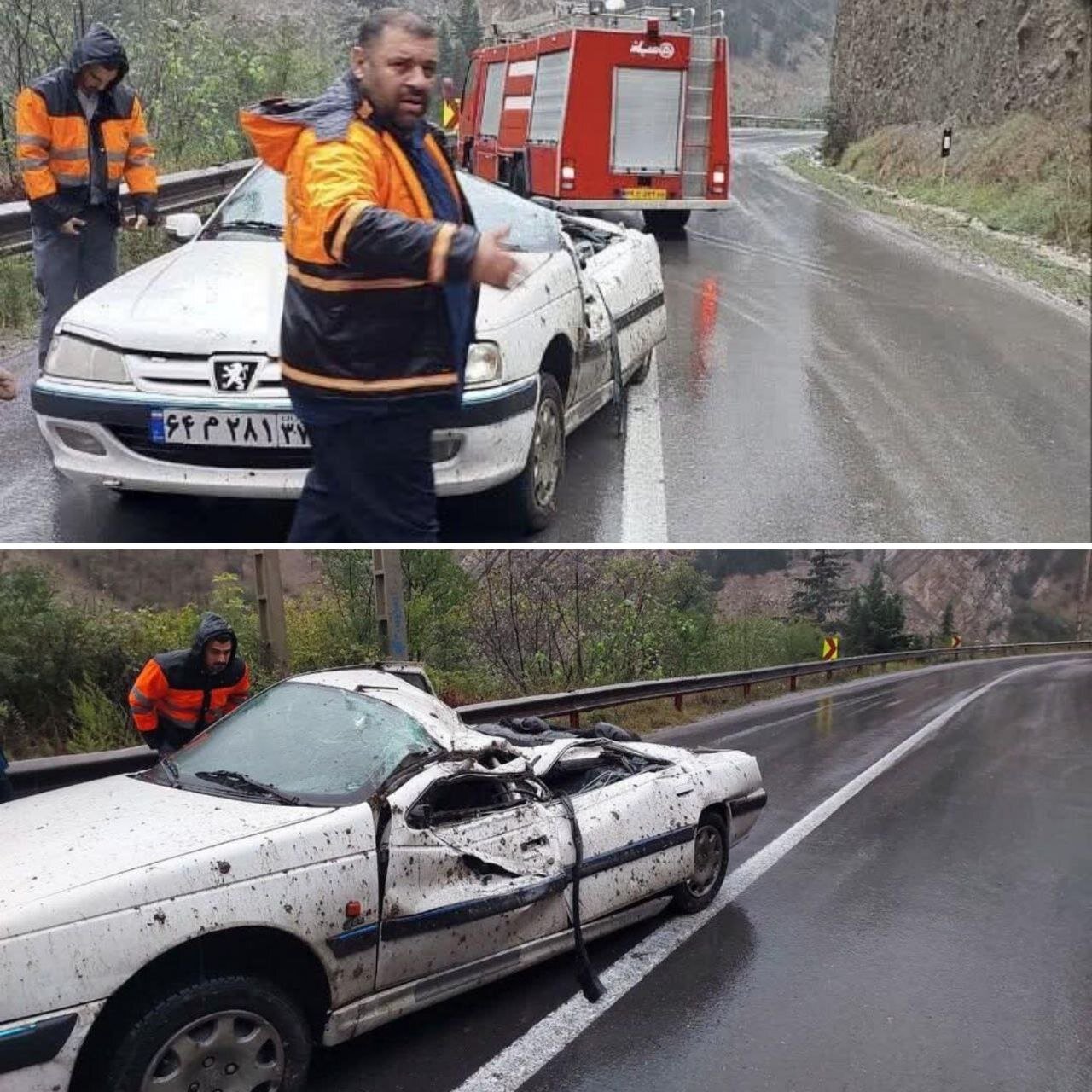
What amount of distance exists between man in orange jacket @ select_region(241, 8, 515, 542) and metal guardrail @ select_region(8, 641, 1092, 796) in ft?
10.9

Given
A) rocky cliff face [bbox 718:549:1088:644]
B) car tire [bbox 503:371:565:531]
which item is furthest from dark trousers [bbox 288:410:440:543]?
rocky cliff face [bbox 718:549:1088:644]

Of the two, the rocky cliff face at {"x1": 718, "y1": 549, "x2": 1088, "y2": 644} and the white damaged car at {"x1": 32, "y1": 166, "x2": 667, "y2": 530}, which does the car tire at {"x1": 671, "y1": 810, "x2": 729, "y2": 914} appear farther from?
the rocky cliff face at {"x1": 718, "y1": 549, "x2": 1088, "y2": 644}

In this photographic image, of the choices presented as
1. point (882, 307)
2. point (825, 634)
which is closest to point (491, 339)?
point (882, 307)

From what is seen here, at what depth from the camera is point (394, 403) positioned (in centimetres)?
410

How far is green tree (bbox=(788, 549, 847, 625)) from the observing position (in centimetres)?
2509

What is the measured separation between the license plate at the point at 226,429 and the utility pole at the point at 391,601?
149 inches

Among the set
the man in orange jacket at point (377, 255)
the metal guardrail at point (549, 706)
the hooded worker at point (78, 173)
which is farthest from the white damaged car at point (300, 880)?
the hooded worker at point (78, 173)

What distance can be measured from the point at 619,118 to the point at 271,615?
7959mm

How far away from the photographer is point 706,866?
618cm

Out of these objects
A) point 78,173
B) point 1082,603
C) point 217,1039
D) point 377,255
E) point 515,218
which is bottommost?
point 1082,603

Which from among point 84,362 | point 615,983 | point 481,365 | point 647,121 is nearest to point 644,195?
point 647,121

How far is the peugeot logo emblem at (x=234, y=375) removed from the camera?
4.91 m

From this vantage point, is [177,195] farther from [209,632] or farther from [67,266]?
[209,632]

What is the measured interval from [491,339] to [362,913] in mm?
2525
